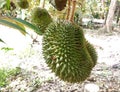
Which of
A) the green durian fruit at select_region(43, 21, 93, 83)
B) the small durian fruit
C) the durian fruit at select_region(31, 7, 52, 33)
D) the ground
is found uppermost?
the small durian fruit

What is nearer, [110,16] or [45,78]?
[45,78]

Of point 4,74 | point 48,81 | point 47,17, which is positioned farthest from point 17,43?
point 47,17

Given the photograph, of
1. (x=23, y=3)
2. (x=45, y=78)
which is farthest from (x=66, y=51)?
(x=45, y=78)

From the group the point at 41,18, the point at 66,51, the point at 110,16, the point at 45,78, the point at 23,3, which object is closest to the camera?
the point at 66,51

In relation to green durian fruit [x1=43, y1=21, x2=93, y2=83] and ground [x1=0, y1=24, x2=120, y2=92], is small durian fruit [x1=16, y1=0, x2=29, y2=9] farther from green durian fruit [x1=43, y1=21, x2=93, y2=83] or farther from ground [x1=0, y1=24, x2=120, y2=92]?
ground [x1=0, y1=24, x2=120, y2=92]

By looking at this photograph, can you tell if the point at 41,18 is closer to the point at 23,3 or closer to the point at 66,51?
the point at 23,3

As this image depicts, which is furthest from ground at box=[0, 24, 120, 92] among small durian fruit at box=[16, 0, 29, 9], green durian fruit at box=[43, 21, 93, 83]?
green durian fruit at box=[43, 21, 93, 83]

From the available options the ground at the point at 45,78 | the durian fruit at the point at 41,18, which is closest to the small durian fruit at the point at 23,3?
the durian fruit at the point at 41,18

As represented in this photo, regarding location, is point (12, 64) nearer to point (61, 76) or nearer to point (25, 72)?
point (25, 72)

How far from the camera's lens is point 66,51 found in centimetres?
104

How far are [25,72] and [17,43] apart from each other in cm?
174

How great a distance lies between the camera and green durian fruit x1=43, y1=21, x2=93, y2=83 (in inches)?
40.4

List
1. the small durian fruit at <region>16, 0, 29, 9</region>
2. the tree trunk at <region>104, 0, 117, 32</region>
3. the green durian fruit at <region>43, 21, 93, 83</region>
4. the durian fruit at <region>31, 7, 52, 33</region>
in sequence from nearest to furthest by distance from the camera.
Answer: the green durian fruit at <region>43, 21, 93, 83</region> → the durian fruit at <region>31, 7, 52, 33</region> → the small durian fruit at <region>16, 0, 29, 9</region> → the tree trunk at <region>104, 0, 117, 32</region>

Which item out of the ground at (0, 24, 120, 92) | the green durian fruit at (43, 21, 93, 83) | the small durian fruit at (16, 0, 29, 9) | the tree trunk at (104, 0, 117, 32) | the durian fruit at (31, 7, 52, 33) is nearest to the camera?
the green durian fruit at (43, 21, 93, 83)
